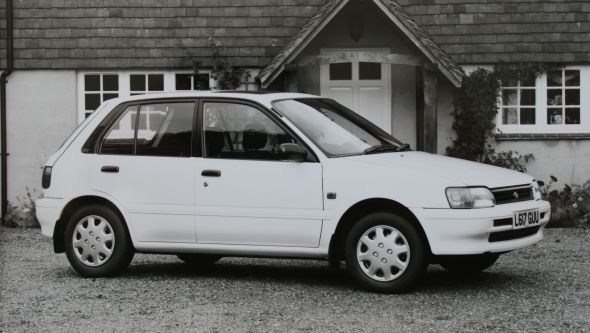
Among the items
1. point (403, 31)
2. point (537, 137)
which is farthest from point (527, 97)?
point (403, 31)

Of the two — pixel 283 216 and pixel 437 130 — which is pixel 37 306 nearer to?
pixel 283 216

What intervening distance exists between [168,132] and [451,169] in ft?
8.42

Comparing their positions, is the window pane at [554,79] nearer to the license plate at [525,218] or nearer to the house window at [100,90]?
the house window at [100,90]

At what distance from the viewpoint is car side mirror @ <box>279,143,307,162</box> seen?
8695 mm

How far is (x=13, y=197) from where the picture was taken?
16906mm

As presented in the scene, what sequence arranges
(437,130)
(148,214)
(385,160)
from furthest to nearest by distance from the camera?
(437,130)
(148,214)
(385,160)

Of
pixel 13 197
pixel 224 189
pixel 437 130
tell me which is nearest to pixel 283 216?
pixel 224 189

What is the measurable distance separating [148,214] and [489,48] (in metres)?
8.75

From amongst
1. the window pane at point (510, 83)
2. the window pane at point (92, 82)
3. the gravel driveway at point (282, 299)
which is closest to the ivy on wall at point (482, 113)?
the window pane at point (510, 83)

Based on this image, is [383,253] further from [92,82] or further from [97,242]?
[92,82]

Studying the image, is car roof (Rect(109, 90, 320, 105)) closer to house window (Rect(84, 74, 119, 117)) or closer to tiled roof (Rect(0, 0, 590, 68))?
tiled roof (Rect(0, 0, 590, 68))

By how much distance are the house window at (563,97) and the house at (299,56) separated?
0.6 inches

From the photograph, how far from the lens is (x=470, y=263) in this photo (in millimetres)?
9516

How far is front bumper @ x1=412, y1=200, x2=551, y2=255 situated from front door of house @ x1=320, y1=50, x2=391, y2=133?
26.9 ft
